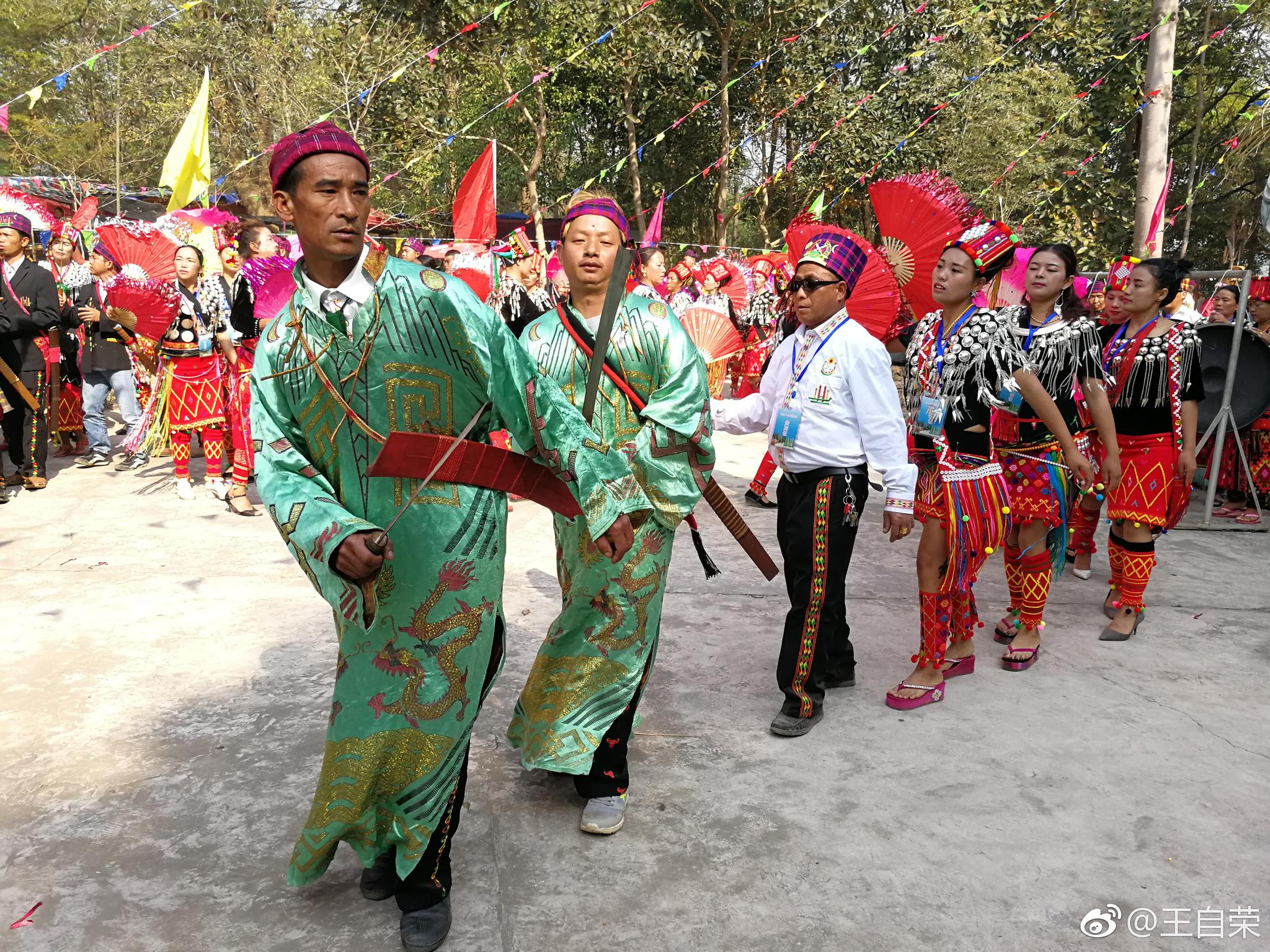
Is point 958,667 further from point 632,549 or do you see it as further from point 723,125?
point 723,125

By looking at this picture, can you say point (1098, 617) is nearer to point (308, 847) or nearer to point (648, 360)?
point (648, 360)

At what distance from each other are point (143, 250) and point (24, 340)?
3.91 feet

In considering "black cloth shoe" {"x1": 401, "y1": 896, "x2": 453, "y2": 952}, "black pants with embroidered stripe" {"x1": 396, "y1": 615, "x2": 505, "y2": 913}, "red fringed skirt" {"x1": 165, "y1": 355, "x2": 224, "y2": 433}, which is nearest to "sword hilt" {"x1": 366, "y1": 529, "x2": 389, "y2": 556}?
"black pants with embroidered stripe" {"x1": 396, "y1": 615, "x2": 505, "y2": 913}

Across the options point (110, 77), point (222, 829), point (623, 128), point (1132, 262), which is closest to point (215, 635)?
point (222, 829)

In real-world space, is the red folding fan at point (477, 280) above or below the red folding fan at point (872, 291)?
above

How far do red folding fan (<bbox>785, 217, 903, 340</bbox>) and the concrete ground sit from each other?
59.1 inches

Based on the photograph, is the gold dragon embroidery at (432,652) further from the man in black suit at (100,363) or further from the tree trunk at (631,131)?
the tree trunk at (631,131)

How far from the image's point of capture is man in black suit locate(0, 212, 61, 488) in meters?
6.98

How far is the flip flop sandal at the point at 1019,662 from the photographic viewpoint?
420 cm

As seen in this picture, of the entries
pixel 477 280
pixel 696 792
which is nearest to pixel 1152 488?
pixel 696 792

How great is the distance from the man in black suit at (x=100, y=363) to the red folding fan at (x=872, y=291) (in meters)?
6.43

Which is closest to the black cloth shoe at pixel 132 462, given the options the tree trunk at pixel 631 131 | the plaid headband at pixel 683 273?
the plaid headband at pixel 683 273

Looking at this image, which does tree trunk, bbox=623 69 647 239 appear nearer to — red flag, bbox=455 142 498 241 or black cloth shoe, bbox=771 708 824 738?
red flag, bbox=455 142 498 241

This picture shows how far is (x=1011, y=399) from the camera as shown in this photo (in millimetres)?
3963
